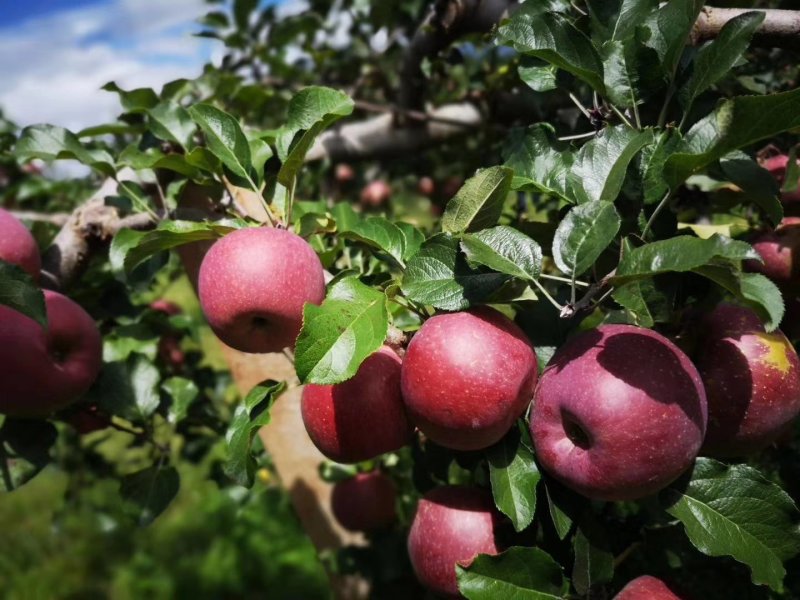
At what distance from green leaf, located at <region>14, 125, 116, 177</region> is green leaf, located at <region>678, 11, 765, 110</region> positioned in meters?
1.01

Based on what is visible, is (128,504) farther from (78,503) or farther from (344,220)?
(78,503)

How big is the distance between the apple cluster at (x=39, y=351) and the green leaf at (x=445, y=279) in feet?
2.06

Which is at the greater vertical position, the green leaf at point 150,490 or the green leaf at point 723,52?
the green leaf at point 723,52

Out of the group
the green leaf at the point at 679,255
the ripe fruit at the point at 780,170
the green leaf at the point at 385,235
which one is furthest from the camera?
the ripe fruit at the point at 780,170

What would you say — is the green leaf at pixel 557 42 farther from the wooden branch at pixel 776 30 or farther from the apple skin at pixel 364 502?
the apple skin at pixel 364 502

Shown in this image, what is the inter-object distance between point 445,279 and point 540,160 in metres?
0.24

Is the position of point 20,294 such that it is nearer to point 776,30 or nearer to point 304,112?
point 304,112

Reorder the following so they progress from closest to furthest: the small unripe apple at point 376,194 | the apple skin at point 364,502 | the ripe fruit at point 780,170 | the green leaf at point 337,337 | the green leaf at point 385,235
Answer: the green leaf at point 337,337
the green leaf at point 385,235
the ripe fruit at point 780,170
the apple skin at point 364,502
the small unripe apple at point 376,194

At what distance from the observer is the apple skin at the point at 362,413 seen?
0.88m

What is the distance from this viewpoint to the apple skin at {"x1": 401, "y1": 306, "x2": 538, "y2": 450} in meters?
0.76

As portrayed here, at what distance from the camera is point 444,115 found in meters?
2.16

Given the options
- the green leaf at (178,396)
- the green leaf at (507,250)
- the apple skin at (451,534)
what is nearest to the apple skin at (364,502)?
the green leaf at (178,396)

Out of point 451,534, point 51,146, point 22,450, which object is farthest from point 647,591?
point 51,146

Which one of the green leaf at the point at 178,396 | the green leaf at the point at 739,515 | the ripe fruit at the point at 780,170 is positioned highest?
the ripe fruit at the point at 780,170
